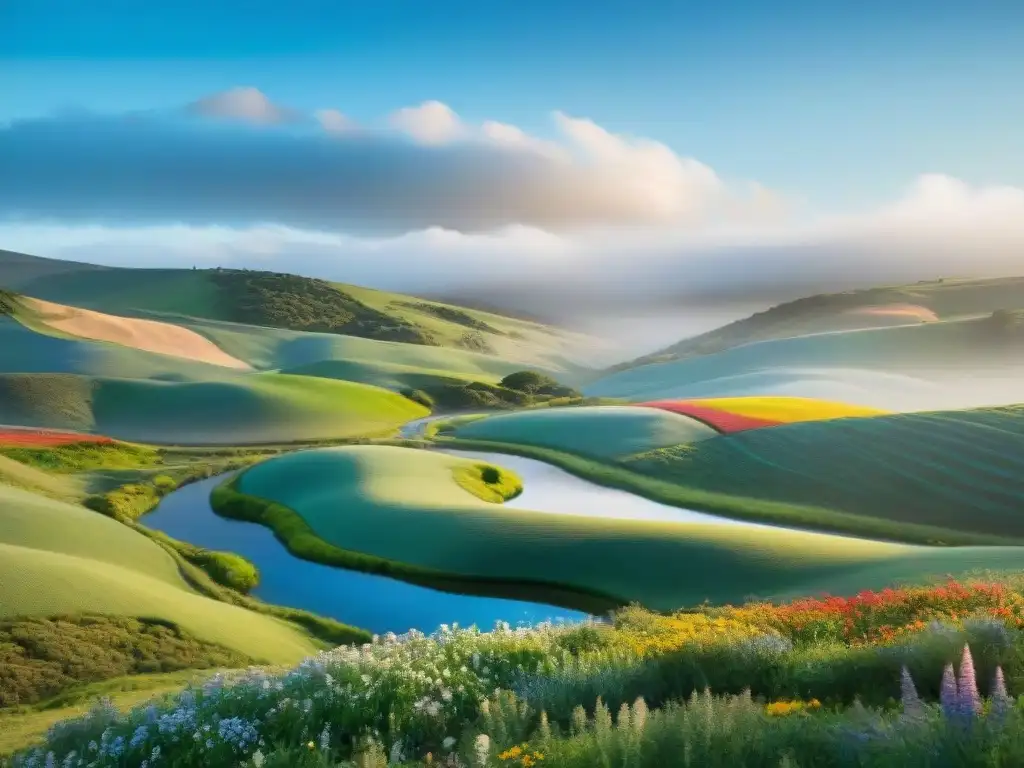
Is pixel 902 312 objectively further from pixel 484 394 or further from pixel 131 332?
pixel 131 332

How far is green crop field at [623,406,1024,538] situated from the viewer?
42812 millimetres

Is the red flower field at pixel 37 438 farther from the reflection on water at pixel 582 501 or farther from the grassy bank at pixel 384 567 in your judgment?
the reflection on water at pixel 582 501

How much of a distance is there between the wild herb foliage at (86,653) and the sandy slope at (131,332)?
9801 cm

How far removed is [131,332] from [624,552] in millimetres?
111803

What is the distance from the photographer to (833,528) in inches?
1641

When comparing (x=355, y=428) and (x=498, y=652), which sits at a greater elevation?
(x=498, y=652)

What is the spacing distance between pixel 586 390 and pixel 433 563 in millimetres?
106540

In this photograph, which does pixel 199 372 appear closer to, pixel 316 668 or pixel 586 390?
pixel 586 390

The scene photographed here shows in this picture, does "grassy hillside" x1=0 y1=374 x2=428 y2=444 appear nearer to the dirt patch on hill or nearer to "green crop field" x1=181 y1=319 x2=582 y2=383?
"green crop field" x1=181 y1=319 x2=582 y2=383

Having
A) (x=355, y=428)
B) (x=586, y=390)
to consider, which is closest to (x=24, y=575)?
(x=355, y=428)

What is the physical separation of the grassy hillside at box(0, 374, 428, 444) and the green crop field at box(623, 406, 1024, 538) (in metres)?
35.6

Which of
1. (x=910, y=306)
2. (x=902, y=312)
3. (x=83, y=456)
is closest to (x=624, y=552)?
(x=83, y=456)

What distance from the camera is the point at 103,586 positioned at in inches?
879

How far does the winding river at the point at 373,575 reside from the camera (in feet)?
91.0
